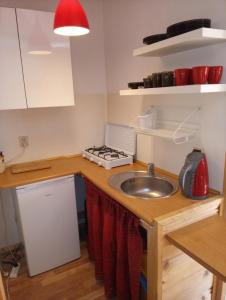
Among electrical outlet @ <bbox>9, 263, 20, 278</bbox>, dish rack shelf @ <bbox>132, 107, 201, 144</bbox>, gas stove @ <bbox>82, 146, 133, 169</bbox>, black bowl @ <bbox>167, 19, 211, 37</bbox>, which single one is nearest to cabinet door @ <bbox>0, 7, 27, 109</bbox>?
gas stove @ <bbox>82, 146, 133, 169</bbox>

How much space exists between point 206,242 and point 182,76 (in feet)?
2.95

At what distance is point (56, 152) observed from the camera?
2453 mm

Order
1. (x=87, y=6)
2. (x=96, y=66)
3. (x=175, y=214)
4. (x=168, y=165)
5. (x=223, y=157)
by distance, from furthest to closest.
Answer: (x=96, y=66) → (x=87, y=6) → (x=168, y=165) → (x=223, y=157) → (x=175, y=214)

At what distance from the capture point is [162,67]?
69.3 inches

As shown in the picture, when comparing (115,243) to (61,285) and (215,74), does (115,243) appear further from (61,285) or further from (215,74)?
(215,74)

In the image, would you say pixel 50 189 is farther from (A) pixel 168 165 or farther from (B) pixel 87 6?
(B) pixel 87 6

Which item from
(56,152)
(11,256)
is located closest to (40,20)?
(56,152)

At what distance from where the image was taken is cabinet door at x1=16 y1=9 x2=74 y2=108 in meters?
1.80

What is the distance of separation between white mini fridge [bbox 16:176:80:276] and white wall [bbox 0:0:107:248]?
0.51 meters

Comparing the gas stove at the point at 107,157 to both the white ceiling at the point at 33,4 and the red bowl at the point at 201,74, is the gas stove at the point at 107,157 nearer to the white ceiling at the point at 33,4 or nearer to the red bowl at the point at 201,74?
the red bowl at the point at 201,74

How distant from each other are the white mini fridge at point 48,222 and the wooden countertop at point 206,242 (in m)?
1.09

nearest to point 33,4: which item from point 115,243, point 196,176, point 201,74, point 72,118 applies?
point 72,118

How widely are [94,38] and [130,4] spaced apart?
0.56m

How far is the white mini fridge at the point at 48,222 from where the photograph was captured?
190cm
